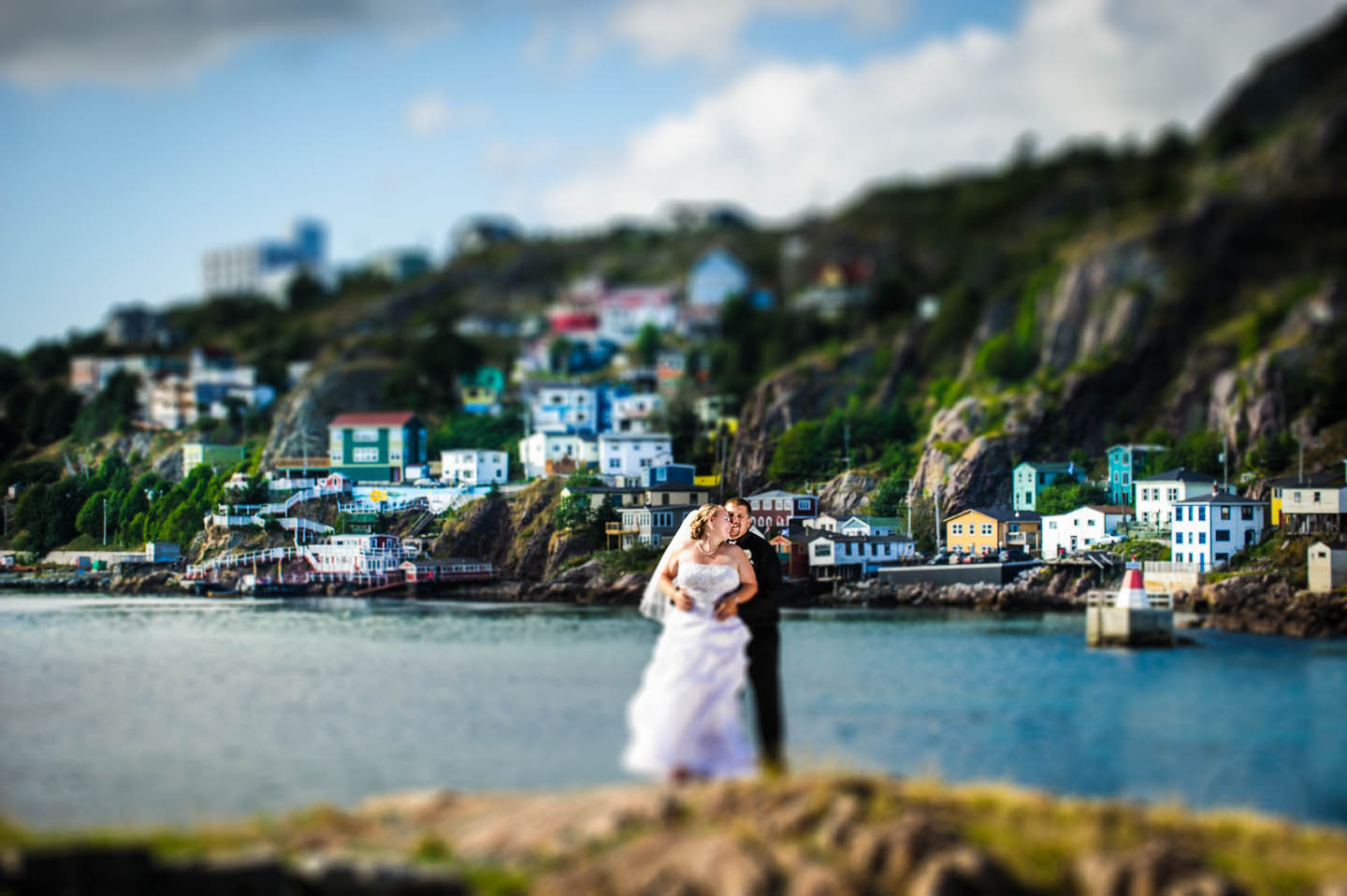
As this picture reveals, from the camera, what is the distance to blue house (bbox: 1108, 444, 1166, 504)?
1627cm

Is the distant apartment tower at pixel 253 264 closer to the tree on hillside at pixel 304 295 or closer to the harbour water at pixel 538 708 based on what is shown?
the tree on hillside at pixel 304 295

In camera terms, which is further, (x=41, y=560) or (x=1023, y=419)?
(x=1023, y=419)

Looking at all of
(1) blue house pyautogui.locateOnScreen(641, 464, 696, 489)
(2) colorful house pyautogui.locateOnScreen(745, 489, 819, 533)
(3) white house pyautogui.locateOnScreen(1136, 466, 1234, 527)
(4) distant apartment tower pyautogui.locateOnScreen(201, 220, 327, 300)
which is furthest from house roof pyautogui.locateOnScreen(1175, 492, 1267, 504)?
(4) distant apartment tower pyautogui.locateOnScreen(201, 220, 327, 300)

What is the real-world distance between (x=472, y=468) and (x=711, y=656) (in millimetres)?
10530

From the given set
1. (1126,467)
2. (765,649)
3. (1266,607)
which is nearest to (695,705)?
(765,649)

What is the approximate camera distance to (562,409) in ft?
65.9

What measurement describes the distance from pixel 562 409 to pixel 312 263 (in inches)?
1343

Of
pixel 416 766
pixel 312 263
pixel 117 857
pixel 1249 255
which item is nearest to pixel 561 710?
pixel 416 766

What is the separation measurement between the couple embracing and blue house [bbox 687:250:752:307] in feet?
84.3

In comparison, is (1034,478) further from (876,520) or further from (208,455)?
(208,455)

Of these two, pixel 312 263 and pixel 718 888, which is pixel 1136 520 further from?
pixel 312 263

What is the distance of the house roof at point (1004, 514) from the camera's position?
15.5 metres

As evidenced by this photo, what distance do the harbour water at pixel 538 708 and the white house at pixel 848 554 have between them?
106cm

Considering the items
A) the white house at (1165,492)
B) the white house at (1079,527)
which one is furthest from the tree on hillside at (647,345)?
the white house at (1165,492)
